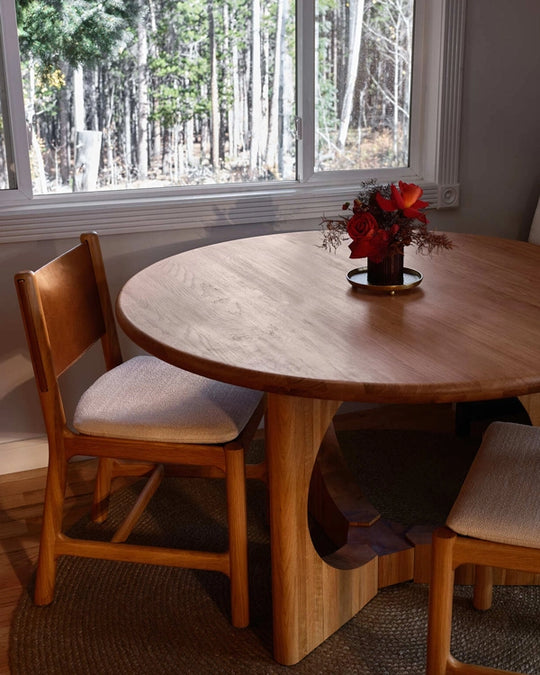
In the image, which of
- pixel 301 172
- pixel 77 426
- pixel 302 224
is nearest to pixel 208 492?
pixel 77 426

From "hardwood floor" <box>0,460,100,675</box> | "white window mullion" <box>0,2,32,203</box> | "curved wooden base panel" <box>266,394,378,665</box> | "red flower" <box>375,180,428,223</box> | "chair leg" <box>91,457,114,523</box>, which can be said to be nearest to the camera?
"curved wooden base panel" <box>266,394,378,665</box>

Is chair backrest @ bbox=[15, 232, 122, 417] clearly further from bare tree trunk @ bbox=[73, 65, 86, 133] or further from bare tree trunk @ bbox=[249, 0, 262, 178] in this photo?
bare tree trunk @ bbox=[249, 0, 262, 178]

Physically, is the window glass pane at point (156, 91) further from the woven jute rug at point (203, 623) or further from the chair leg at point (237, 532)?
the chair leg at point (237, 532)

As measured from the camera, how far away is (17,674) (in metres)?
1.76

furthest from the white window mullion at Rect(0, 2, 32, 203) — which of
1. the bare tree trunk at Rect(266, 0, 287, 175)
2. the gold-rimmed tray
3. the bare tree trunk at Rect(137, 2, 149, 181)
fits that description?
the gold-rimmed tray

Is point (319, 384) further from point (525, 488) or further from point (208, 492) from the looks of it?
point (208, 492)

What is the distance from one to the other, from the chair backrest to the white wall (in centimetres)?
49

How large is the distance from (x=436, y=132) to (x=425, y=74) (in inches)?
8.4

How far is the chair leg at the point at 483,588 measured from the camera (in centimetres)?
189

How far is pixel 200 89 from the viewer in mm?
2703

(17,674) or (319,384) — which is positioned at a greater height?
(319,384)

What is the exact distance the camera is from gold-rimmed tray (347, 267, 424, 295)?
1.84 m

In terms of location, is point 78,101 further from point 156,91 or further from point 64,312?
point 64,312

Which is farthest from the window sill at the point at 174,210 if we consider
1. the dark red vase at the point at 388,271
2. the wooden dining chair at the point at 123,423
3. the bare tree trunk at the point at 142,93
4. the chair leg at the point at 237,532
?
the chair leg at the point at 237,532
